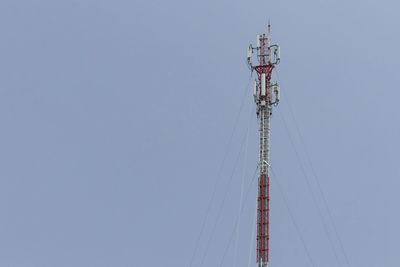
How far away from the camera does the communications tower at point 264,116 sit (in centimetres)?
8538

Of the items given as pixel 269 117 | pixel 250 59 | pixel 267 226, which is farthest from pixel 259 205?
pixel 250 59

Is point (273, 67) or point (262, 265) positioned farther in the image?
point (273, 67)

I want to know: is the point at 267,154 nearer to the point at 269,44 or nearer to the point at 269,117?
the point at 269,117

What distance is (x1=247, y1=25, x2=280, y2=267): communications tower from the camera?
85375 millimetres

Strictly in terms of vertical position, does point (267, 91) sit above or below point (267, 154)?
above

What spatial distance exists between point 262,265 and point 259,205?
5.24 metres

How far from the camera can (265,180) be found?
87188 mm

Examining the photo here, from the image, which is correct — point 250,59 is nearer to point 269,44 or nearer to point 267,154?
point 269,44

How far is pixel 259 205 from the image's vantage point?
86.4 m

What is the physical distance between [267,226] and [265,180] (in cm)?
419

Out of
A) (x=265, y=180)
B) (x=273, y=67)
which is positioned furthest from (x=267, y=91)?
(x=265, y=180)

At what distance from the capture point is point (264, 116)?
8925cm

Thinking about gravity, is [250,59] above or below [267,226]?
above

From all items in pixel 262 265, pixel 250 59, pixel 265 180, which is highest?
pixel 250 59
